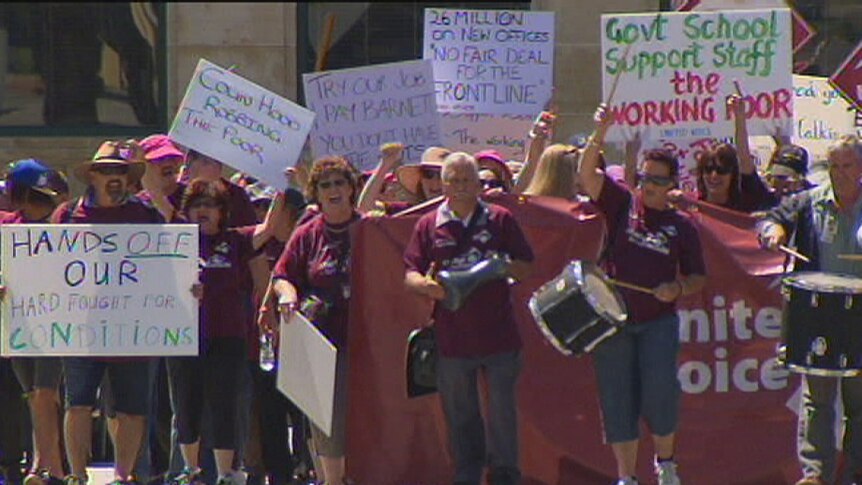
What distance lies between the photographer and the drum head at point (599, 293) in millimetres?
9531

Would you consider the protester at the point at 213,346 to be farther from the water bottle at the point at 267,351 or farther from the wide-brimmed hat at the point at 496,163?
the wide-brimmed hat at the point at 496,163

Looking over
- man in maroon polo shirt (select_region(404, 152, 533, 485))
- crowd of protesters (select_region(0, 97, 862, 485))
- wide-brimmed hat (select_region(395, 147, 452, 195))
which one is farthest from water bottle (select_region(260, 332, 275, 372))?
wide-brimmed hat (select_region(395, 147, 452, 195))

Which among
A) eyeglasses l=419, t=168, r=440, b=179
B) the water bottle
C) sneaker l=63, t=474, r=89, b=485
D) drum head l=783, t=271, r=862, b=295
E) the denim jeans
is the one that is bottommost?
sneaker l=63, t=474, r=89, b=485

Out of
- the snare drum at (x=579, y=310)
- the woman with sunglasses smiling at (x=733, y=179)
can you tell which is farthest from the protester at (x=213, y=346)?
the woman with sunglasses smiling at (x=733, y=179)

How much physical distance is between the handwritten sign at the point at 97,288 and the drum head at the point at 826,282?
299 centimetres

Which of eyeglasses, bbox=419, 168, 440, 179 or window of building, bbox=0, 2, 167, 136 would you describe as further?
window of building, bbox=0, 2, 167, 136

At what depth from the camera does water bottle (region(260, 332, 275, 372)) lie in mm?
10289

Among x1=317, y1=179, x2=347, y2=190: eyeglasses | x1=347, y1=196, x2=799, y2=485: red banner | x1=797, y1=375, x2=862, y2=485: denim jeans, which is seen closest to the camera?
x1=797, y1=375, x2=862, y2=485: denim jeans

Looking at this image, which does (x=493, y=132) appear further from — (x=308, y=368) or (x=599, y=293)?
(x=599, y=293)

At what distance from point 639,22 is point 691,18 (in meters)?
0.29

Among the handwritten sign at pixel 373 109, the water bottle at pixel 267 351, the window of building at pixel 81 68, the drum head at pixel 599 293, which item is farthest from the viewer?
the window of building at pixel 81 68

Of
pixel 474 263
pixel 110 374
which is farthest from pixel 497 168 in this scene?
pixel 110 374

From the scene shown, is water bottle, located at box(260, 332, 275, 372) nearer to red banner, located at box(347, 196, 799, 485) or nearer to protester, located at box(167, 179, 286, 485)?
protester, located at box(167, 179, 286, 485)

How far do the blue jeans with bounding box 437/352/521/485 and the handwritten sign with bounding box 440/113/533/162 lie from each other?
10.5ft
